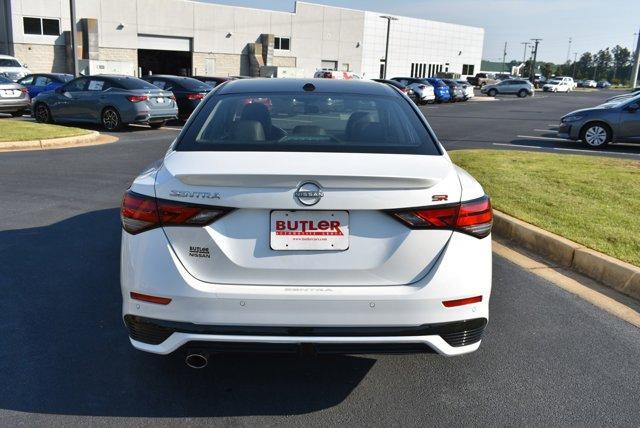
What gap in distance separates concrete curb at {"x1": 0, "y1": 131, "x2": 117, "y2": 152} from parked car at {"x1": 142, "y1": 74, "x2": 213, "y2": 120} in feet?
14.6

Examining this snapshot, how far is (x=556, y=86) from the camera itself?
72.9 metres

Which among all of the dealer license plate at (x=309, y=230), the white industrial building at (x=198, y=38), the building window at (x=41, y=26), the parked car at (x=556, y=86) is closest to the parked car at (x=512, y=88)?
the white industrial building at (x=198, y=38)

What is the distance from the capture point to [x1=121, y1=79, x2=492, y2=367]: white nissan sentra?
2.72m

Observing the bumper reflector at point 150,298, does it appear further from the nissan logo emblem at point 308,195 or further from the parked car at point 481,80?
the parked car at point 481,80

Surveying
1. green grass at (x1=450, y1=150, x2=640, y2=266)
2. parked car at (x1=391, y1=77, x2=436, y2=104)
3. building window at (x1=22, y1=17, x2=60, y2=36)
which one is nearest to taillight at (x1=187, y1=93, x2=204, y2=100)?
green grass at (x1=450, y1=150, x2=640, y2=266)

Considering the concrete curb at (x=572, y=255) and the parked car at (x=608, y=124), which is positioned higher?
the parked car at (x=608, y=124)

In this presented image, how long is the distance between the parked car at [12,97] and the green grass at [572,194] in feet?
46.4

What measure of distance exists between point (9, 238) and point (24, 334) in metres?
2.44

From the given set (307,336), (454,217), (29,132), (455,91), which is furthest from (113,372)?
(455,91)

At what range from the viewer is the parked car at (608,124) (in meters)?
14.9

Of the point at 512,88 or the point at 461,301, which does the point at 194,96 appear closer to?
the point at 461,301

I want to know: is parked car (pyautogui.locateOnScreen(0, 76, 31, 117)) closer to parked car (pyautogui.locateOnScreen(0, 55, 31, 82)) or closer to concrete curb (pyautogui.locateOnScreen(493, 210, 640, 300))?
parked car (pyautogui.locateOnScreen(0, 55, 31, 82))

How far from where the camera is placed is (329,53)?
61.9 metres

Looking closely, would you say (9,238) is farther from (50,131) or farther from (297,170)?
(50,131)
